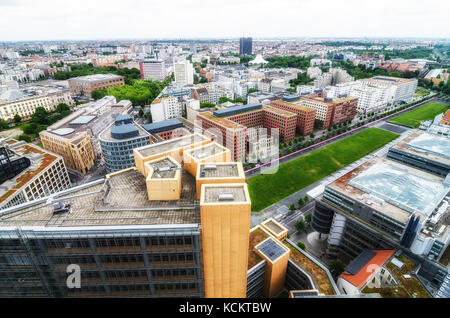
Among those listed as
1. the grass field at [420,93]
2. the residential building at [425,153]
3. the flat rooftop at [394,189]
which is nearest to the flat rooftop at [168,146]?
the flat rooftop at [394,189]

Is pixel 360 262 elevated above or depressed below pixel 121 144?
below

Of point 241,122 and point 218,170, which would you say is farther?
point 241,122

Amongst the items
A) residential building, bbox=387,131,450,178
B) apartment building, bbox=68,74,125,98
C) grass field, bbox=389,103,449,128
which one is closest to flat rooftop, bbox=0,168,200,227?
residential building, bbox=387,131,450,178

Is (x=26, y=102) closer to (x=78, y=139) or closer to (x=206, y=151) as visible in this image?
(x=78, y=139)

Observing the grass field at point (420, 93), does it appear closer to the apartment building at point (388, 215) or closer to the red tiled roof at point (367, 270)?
the apartment building at point (388, 215)

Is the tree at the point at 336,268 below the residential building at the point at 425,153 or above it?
below

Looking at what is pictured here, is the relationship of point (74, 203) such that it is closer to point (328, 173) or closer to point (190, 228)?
point (190, 228)

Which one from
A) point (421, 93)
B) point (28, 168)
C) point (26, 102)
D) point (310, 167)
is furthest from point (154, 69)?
point (421, 93)
